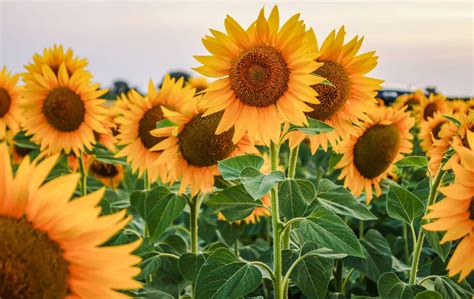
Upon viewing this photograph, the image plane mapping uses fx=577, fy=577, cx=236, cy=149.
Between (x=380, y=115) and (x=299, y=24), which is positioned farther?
(x=380, y=115)

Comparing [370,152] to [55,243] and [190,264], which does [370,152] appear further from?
[55,243]

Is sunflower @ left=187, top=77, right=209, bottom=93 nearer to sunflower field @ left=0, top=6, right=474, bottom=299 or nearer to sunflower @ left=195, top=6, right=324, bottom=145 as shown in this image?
sunflower field @ left=0, top=6, right=474, bottom=299

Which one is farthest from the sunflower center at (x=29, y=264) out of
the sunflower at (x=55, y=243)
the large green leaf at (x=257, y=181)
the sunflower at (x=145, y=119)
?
the sunflower at (x=145, y=119)

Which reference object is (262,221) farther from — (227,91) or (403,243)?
(227,91)

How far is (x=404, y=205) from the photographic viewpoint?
1641 millimetres

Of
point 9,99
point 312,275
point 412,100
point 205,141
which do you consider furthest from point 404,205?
point 412,100

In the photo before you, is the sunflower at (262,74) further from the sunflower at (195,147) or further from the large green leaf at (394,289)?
the large green leaf at (394,289)

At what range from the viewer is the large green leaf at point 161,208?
182 centimetres

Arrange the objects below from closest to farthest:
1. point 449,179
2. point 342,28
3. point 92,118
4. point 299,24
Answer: point 299,24 → point 342,28 → point 449,179 → point 92,118

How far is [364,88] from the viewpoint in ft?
5.70

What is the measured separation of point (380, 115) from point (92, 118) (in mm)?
1201

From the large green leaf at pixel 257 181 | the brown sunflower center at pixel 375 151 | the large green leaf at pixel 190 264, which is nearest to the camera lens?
the large green leaf at pixel 257 181

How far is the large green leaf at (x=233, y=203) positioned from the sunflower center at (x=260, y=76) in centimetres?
25

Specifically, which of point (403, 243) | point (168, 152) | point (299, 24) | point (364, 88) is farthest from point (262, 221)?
point (299, 24)
